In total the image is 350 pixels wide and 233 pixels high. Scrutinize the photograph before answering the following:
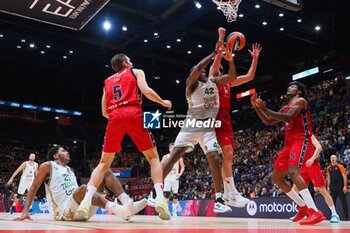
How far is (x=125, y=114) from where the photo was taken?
4.40m

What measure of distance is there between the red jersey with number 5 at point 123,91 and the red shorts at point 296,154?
213cm

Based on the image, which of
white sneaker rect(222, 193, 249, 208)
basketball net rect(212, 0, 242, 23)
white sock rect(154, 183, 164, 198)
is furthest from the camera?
basketball net rect(212, 0, 242, 23)

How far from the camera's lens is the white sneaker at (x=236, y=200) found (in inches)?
215

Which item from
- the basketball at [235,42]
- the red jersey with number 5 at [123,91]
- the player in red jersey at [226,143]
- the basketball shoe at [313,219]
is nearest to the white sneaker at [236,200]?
the player in red jersey at [226,143]

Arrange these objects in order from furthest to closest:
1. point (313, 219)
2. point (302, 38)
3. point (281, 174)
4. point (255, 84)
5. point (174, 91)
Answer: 1. point (174, 91)
2. point (255, 84)
3. point (302, 38)
4. point (281, 174)
5. point (313, 219)

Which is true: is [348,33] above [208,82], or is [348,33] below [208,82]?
above

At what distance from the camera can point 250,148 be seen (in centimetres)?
2250

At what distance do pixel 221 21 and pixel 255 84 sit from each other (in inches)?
355

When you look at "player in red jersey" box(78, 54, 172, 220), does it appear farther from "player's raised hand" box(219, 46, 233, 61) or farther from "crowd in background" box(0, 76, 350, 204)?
"crowd in background" box(0, 76, 350, 204)

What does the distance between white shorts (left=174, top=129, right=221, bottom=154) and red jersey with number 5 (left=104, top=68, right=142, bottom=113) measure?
1287 mm

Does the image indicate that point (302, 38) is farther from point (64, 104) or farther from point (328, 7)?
point (64, 104)

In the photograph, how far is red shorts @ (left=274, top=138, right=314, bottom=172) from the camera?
5.10 metres

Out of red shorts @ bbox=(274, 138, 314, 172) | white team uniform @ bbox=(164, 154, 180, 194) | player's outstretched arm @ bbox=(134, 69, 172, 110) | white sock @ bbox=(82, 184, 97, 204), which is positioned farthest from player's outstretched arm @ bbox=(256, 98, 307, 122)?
white team uniform @ bbox=(164, 154, 180, 194)

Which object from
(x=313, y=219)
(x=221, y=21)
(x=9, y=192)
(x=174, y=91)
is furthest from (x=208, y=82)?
(x=174, y=91)
